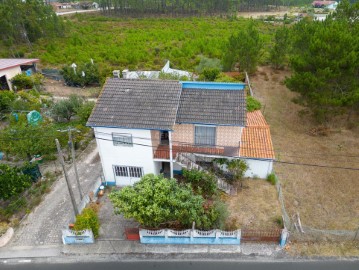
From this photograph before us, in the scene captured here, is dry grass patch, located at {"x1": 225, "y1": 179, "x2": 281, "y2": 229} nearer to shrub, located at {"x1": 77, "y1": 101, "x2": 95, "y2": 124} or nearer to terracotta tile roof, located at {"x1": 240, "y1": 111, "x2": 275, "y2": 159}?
terracotta tile roof, located at {"x1": 240, "y1": 111, "x2": 275, "y2": 159}

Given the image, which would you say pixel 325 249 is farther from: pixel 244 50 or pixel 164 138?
pixel 244 50

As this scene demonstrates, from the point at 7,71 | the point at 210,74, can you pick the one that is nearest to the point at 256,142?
the point at 210,74

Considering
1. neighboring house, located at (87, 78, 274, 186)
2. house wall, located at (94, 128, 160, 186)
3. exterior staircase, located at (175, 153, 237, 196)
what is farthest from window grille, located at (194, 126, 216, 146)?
house wall, located at (94, 128, 160, 186)

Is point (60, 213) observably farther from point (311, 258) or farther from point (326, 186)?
point (326, 186)

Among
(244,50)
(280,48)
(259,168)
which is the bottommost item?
(259,168)

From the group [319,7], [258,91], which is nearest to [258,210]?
[258,91]

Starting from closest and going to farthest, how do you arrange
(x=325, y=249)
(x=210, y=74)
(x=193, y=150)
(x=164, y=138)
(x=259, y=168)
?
(x=325, y=249), (x=193, y=150), (x=164, y=138), (x=259, y=168), (x=210, y=74)
